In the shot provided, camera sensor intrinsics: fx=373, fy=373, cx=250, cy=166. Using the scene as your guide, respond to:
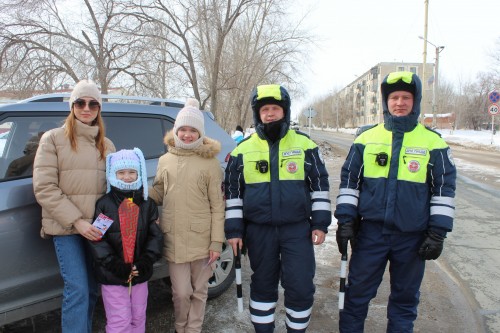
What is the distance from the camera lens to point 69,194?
2352mm

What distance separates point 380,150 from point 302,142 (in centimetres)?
52

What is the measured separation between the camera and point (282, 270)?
8.58 feet

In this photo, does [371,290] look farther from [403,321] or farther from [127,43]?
[127,43]

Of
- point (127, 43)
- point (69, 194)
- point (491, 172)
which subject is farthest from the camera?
point (127, 43)

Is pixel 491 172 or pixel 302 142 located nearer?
pixel 302 142

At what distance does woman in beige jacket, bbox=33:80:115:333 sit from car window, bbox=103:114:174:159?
56 cm

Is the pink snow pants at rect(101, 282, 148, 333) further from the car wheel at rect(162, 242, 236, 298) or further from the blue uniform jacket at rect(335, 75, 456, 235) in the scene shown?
the blue uniform jacket at rect(335, 75, 456, 235)

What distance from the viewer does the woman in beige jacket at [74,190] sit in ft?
7.40

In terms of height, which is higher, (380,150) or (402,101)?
(402,101)

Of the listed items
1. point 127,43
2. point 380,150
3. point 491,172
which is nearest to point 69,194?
point 380,150

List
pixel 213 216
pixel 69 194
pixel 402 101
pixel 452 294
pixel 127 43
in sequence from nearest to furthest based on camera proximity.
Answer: pixel 69 194
pixel 402 101
pixel 213 216
pixel 452 294
pixel 127 43

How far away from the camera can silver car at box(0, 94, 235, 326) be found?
7.65ft

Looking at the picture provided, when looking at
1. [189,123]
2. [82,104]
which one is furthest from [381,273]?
[82,104]

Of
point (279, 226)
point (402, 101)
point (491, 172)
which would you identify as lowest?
point (491, 172)
